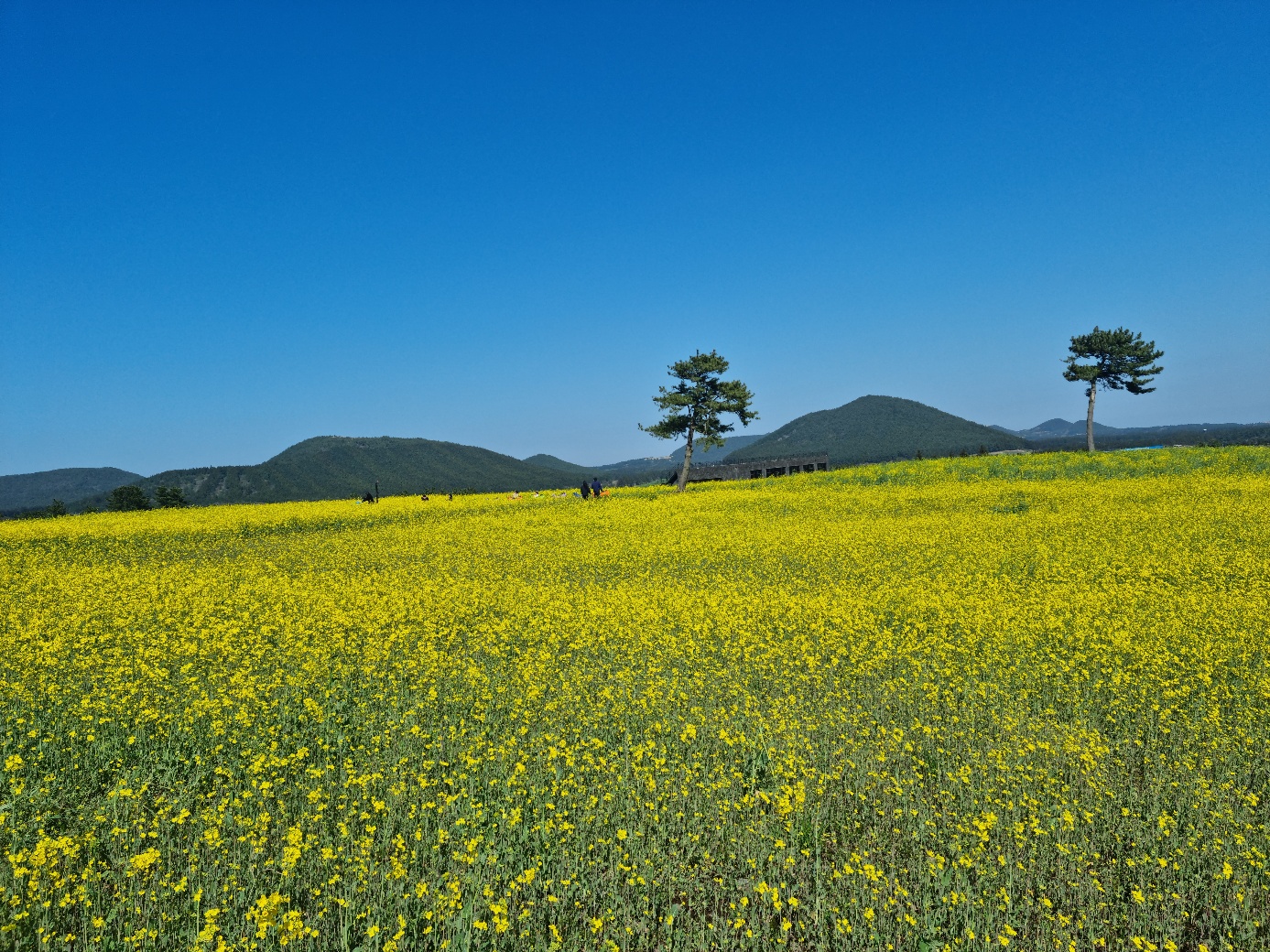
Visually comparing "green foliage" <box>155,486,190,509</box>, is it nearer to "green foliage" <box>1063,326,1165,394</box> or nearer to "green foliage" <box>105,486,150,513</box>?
"green foliage" <box>105,486,150,513</box>

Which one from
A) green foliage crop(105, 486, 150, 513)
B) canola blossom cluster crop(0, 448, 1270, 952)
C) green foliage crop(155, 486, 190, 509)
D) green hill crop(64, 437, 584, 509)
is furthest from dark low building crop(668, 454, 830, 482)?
green hill crop(64, 437, 584, 509)

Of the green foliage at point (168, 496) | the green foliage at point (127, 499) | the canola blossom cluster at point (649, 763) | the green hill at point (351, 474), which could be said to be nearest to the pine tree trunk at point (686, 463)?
the canola blossom cluster at point (649, 763)

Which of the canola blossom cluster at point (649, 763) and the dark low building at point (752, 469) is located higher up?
the dark low building at point (752, 469)

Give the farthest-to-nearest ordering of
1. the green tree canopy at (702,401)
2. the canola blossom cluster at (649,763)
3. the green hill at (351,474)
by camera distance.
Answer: the green hill at (351,474) → the green tree canopy at (702,401) → the canola blossom cluster at (649,763)

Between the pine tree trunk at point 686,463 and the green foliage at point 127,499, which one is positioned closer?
the pine tree trunk at point 686,463

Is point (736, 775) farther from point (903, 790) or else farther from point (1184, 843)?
point (1184, 843)

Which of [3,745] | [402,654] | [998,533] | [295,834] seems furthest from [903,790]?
[998,533]

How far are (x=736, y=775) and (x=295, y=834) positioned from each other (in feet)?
12.2

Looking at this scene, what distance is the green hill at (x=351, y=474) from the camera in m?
129

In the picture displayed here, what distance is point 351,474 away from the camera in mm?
166000

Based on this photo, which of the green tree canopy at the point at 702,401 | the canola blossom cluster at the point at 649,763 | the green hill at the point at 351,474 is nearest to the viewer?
the canola blossom cluster at the point at 649,763

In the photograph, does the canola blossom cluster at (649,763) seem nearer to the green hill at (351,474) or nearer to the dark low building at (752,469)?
the dark low building at (752,469)

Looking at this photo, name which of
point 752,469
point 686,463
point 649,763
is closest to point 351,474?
point 752,469

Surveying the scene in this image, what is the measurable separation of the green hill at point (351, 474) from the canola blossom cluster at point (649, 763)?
3941 inches
